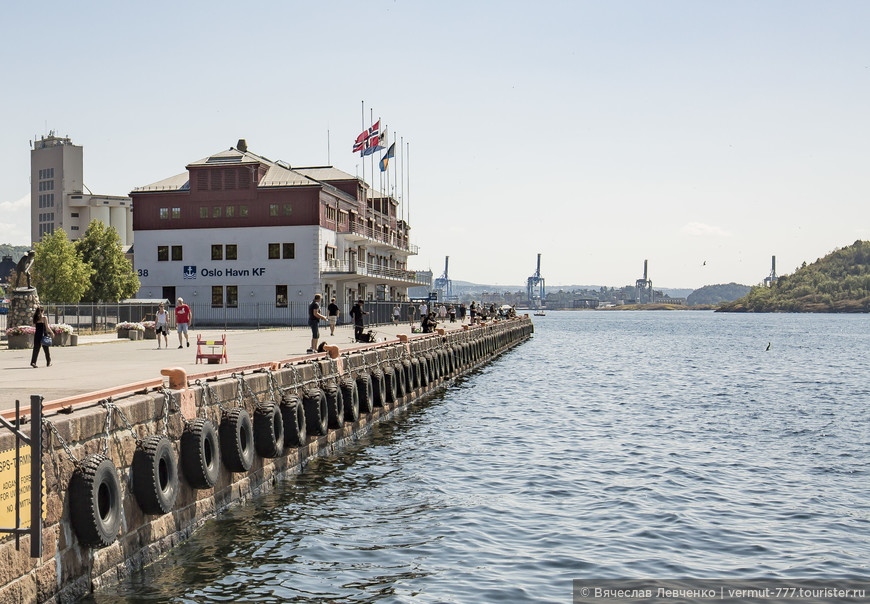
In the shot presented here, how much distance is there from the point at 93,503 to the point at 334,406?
10.9m

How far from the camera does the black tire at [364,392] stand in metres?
23.1

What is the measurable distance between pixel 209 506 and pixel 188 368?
9304mm

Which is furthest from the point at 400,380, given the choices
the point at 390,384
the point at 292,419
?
the point at 292,419

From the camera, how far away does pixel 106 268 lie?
233 ft

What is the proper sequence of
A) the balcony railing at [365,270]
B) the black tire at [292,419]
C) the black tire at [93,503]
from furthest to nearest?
the balcony railing at [365,270] < the black tire at [292,419] < the black tire at [93,503]

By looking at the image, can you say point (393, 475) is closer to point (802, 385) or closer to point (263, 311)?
point (802, 385)

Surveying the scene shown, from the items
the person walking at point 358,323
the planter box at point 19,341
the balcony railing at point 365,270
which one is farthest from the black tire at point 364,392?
the balcony railing at point 365,270

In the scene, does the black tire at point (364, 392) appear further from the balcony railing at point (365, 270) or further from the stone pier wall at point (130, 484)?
the balcony railing at point (365, 270)

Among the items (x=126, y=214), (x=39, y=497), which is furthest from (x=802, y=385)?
(x=126, y=214)

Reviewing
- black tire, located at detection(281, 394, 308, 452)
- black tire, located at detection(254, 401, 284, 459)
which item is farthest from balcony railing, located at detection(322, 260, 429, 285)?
black tire, located at detection(254, 401, 284, 459)

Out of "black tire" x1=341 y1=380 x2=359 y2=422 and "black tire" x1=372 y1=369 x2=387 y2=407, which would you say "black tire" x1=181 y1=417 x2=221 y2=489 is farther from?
"black tire" x1=372 y1=369 x2=387 y2=407

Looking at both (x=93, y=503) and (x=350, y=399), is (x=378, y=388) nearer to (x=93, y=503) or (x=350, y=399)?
(x=350, y=399)

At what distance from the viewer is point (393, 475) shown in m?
17.5

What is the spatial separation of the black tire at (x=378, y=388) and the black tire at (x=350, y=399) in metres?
Answer: 3.05
